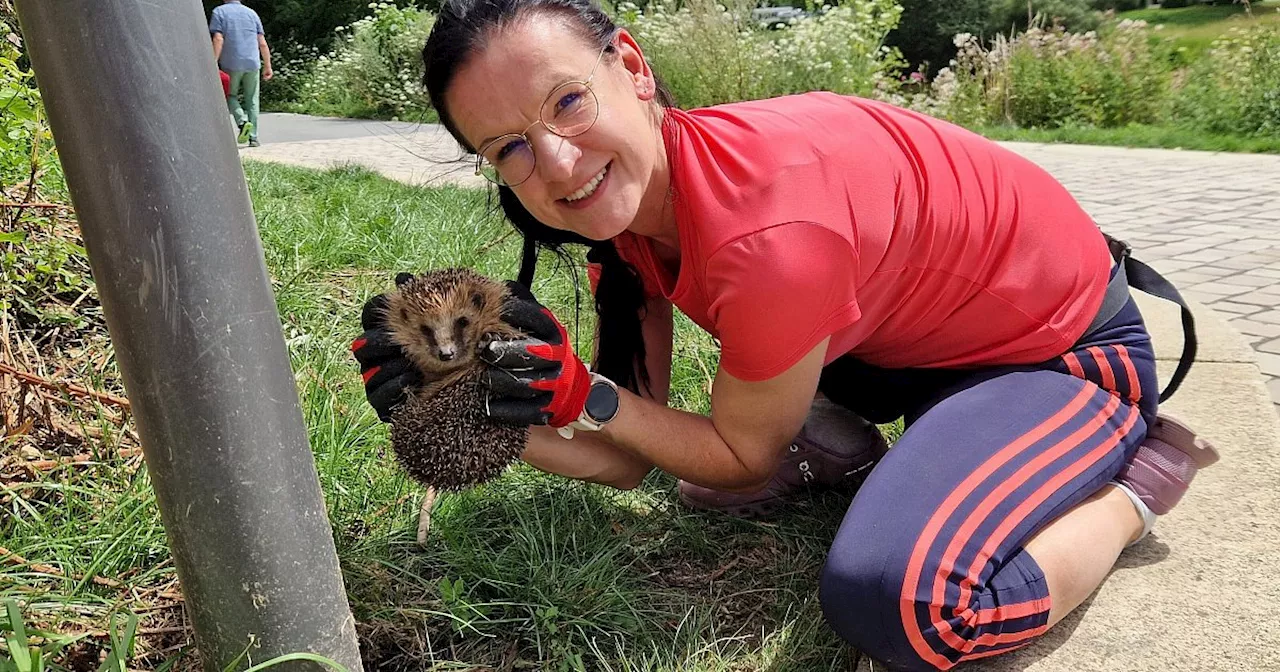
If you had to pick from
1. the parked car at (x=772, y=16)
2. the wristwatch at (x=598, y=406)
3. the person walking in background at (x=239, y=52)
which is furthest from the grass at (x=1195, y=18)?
the wristwatch at (x=598, y=406)

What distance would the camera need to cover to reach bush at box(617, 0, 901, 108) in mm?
9172

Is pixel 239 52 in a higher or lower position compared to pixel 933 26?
higher

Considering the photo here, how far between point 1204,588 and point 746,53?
318 inches

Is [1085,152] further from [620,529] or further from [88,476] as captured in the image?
[88,476]

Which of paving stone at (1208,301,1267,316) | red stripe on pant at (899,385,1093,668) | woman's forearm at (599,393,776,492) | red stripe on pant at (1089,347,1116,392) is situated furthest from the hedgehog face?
paving stone at (1208,301,1267,316)

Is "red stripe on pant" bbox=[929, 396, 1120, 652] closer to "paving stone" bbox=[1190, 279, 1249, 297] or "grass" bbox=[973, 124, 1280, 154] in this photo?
"paving stone" bbox=[1190, 279, 1249, 297]

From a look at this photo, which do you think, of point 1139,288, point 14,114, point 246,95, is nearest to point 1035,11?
point 246,95

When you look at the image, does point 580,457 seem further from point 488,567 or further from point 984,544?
point 984,544

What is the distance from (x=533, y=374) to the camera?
194 centimetres

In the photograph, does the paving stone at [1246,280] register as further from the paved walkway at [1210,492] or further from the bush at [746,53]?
the bush at [746,53]

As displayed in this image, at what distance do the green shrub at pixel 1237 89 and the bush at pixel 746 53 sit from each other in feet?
11.9

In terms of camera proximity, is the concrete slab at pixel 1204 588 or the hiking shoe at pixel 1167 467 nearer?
the concrete slab at pixel 1204 588

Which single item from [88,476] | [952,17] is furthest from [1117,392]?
[952,17]

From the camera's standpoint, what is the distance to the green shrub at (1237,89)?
9414 millimetres
